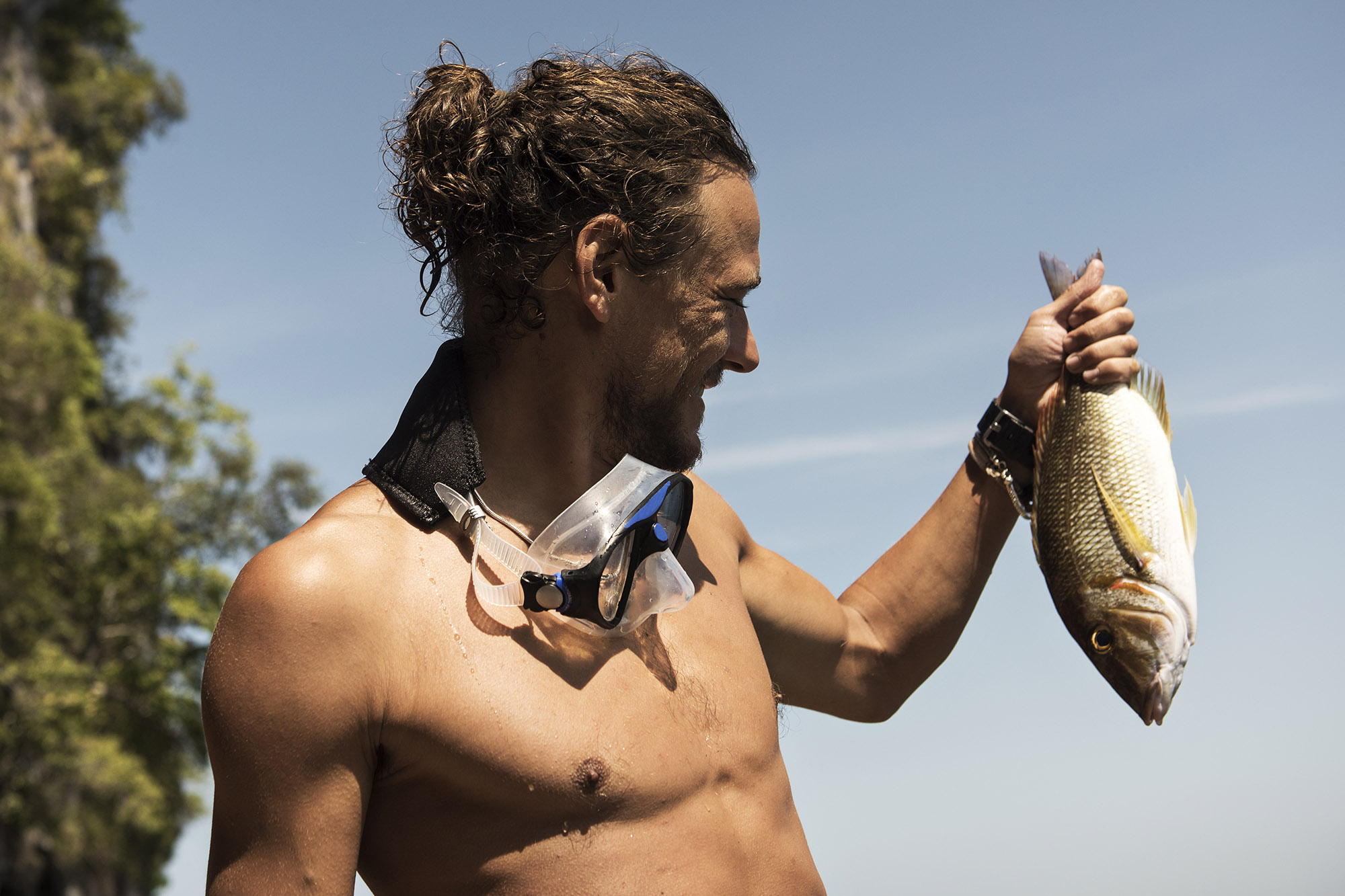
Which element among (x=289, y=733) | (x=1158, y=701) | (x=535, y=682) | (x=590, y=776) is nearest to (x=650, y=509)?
(x=535, y=682)

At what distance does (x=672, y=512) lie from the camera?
234 cm

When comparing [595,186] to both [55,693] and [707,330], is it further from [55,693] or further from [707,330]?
[55,693]

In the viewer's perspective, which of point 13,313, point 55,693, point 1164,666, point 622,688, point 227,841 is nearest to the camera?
point 227,841

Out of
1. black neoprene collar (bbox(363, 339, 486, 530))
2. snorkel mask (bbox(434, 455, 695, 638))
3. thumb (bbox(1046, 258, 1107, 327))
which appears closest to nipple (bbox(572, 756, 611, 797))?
snorkel mask (bbox(434, 455, 695, 638))

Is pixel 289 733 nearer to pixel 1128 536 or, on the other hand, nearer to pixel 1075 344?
pixel 1128 536

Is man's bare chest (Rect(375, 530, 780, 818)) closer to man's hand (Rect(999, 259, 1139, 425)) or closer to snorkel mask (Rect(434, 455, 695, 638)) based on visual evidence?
snorkel mask (Rect(434, 455, 695, 638))

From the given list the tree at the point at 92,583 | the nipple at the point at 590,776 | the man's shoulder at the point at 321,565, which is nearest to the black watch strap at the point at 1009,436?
the nipple at the point at 590,776

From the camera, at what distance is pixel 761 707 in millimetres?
2387

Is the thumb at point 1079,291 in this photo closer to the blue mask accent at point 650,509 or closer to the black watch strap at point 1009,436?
the black watch strap at point 1009,436

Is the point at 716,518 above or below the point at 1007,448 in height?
below

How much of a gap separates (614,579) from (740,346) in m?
0.59

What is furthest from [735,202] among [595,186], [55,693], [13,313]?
[13,313]

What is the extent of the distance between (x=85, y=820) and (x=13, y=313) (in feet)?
28.5

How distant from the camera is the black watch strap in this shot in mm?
2801
